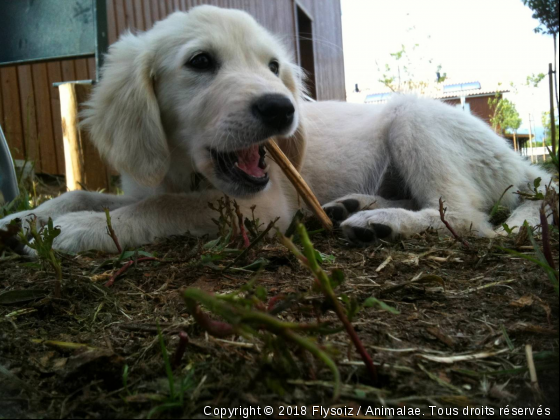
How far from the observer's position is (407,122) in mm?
3467

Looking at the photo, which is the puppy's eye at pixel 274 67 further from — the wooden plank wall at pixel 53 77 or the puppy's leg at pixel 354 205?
the wooden plank wall at pixel 53 77

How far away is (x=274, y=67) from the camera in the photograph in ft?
10.1

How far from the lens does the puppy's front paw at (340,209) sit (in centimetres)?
304

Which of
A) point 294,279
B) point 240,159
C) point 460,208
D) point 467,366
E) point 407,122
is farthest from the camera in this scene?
point 407,122

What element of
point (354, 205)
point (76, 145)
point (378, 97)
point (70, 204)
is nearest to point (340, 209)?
point (354, 205)

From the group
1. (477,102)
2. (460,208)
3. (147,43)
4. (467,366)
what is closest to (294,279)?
(467,366)

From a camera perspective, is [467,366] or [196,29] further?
[196,29]

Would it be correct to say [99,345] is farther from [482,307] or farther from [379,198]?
[379,198]

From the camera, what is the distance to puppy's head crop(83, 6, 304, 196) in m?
2.52

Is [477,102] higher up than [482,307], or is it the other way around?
[477,102]

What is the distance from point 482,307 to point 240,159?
1.64 metres

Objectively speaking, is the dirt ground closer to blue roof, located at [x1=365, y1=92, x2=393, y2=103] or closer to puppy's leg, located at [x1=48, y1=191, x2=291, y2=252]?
puppy's leg, located at [x1=48, y1=191, x2=291, y2=252]

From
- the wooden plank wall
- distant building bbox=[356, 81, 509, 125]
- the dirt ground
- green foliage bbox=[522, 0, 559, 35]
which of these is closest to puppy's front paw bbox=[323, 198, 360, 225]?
the dirt ground

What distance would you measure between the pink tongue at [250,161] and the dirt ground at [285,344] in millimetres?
812
